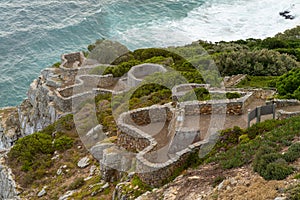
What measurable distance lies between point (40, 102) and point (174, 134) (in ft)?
67.1

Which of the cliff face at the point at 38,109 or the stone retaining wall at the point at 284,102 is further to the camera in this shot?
the cliff face at the point at 38,109

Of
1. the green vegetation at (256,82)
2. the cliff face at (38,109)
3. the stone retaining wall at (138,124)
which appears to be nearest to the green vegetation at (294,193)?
the stone retaining wall at (138,124)

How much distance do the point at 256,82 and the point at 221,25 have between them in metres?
41.6

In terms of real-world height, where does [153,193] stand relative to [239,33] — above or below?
above

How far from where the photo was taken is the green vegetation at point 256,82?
27.6m

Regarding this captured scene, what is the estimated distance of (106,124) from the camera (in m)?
23.4

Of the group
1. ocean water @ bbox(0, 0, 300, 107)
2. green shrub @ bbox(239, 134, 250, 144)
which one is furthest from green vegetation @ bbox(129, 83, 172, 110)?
ocean water @ bbox(0, 0, 300, 107)

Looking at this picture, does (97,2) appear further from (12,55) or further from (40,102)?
(40,102)

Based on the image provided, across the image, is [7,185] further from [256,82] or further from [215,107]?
[256,82]

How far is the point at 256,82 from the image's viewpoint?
95.1ft

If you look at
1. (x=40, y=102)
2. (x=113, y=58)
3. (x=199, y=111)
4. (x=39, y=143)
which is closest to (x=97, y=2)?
(x=113, y=58)

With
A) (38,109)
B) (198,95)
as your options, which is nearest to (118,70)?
(38,109)

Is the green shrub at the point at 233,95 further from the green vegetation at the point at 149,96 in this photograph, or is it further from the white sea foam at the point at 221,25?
the white sea foam at the point at 221,25

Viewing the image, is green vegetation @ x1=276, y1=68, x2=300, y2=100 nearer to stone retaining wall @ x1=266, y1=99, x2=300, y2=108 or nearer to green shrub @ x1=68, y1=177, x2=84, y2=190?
stone retaining wall @ x1=266, y1=99, x2=300, y2=108
